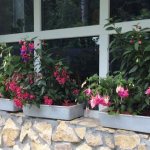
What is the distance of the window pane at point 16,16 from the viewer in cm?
323

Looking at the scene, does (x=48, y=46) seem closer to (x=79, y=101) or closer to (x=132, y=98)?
(x=79, y=101)

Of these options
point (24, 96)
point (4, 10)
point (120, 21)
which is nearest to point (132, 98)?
point (120, 21)

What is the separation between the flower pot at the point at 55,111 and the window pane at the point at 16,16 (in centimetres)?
90

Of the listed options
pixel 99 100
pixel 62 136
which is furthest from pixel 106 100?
pixel 62 136

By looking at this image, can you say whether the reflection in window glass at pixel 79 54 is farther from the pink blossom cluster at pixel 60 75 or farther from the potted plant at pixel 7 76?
the potted plant at pixel 7 76

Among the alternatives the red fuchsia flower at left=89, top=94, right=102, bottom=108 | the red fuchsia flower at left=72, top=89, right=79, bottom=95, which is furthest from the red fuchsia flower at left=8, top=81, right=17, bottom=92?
the red fuchsia flower at left=89, top=94, right=102, bottom=108

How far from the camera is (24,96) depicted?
8.49ft

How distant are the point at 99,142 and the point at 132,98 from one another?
1.25 feet

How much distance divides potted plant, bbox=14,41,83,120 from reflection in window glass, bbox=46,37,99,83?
7.4 inches

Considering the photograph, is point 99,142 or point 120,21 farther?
point 120,21

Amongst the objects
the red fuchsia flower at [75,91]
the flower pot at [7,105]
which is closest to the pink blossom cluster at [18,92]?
the flower pot at [7,105]

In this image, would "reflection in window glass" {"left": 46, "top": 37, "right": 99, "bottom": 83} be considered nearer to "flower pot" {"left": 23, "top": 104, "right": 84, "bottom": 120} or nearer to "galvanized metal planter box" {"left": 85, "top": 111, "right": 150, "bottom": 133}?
"flower pot" {"left": 23, "top": 104, "right": 84, "bottom": 120}

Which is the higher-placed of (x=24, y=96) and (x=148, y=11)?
(x=148, y=11)

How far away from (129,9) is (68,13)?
0.61 m
